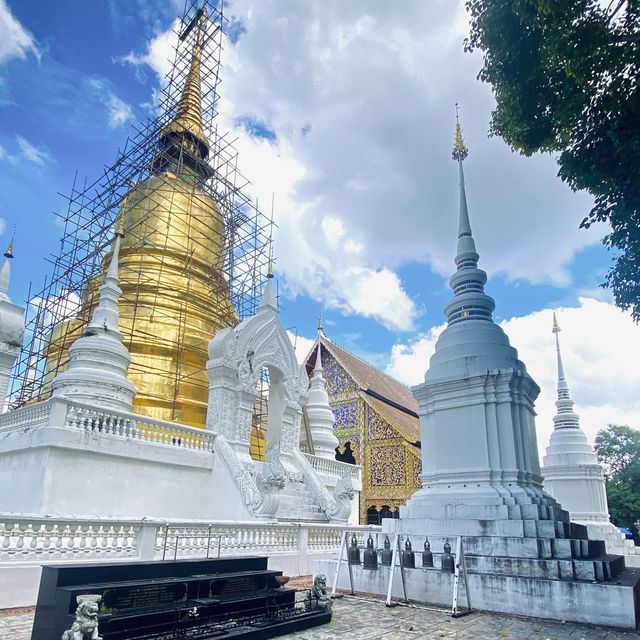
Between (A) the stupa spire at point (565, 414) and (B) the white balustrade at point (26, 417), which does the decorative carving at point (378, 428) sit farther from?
(B) the white balustrade at point (26, 417)

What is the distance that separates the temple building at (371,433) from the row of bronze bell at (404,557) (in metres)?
13.4

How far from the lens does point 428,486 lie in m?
8.32

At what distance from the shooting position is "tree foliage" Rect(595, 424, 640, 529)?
97.5ft

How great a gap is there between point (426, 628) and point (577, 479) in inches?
556

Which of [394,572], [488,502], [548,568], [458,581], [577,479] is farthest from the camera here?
[577,479]

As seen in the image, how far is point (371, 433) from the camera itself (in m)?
23.0

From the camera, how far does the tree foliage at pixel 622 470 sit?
2972 centimetres

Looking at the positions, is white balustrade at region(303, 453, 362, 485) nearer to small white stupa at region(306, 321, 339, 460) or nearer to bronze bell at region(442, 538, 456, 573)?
small white stupa at region(306, 321, 339, 460)

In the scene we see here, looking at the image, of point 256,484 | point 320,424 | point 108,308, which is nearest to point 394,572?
point 256,484

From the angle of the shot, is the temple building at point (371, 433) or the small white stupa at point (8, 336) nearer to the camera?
the small white stupa at point (8, 336)

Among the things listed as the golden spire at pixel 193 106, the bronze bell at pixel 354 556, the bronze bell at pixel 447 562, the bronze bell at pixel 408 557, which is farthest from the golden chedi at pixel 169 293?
the bronze bell at pixel 447 562

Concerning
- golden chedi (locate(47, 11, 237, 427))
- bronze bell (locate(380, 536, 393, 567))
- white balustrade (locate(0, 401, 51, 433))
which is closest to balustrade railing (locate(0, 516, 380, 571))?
bronze bell (locate(380, 536, 393, 567))

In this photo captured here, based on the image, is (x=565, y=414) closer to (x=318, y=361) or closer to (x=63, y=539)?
(x=318, y=361)

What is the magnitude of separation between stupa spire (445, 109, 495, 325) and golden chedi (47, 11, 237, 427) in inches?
380
